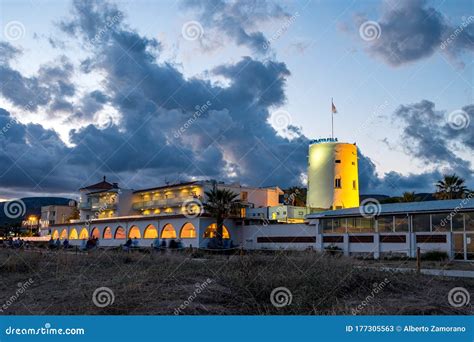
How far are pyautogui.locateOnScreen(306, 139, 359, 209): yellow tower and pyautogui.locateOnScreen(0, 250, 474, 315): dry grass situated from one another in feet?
140

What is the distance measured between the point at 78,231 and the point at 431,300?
66.0m

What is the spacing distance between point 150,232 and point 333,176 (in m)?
22.3

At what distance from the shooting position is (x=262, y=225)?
49438mm

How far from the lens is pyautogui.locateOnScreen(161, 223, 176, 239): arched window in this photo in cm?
5417

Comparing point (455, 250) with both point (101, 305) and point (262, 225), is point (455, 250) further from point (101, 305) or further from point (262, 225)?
point (101, 305)

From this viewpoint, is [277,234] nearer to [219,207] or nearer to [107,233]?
[219,207]

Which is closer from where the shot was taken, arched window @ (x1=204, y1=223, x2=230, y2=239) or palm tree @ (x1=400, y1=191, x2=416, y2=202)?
arched window @ (x1=204, y1=223, x2=230, y2=239)

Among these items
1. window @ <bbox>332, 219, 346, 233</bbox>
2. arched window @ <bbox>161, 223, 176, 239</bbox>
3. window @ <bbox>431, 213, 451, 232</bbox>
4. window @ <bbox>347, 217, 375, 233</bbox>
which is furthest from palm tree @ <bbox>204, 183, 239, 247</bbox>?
window @ <bbox>431, 213, 451, 232</bbox>

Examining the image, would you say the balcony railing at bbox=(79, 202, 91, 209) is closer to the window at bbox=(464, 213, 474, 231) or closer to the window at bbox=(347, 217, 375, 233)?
the window at bbox=(347, 217, 375, 233)

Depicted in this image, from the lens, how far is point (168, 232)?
180 ft

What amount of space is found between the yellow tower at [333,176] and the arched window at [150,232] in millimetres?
19147

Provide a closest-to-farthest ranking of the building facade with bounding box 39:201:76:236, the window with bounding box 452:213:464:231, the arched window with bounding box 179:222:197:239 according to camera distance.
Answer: the window with bounding box 452:213:464:231, the arched window with bounding box 179:222:197:239, the building facade with bounding box 39:201:76:236

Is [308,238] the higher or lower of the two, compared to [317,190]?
lower
